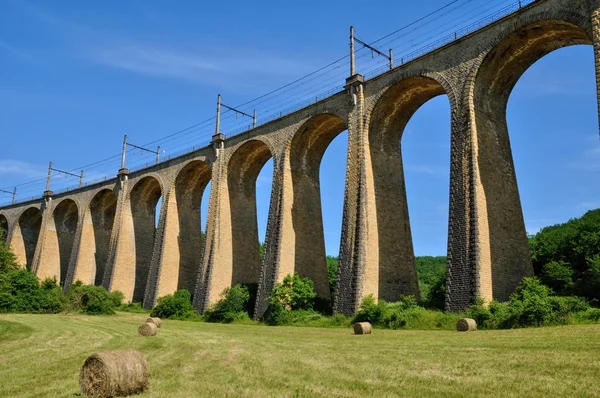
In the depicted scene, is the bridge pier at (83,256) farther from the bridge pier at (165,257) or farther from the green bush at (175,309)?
the green bush at (175,309)

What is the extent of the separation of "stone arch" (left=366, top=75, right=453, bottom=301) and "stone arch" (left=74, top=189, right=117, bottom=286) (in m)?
34.2

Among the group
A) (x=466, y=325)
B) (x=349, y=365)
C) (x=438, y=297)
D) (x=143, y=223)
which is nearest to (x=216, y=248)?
(x=143, y=223)

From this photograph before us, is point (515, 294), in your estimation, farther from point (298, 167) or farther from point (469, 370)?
point (298, 167)

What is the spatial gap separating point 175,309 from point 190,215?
10892 mm

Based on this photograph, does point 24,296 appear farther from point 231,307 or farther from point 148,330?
point 148,330

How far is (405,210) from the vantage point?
2992cm

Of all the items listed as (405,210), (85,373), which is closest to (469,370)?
(85,373)

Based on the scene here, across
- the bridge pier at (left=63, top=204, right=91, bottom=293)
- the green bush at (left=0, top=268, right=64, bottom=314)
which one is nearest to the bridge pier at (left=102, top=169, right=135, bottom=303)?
the bridge pier at (left=63, top=204, right=91, bottom=293)

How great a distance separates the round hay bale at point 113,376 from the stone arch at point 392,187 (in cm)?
1837

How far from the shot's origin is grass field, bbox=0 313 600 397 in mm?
9453

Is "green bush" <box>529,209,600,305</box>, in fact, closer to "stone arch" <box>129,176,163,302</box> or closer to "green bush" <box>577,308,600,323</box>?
"green bush" <box>577,308,600,323</box>

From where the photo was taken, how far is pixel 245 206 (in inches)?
1603

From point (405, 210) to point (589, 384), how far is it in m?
21.1

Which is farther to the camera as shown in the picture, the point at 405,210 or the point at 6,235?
the point at 6,235
